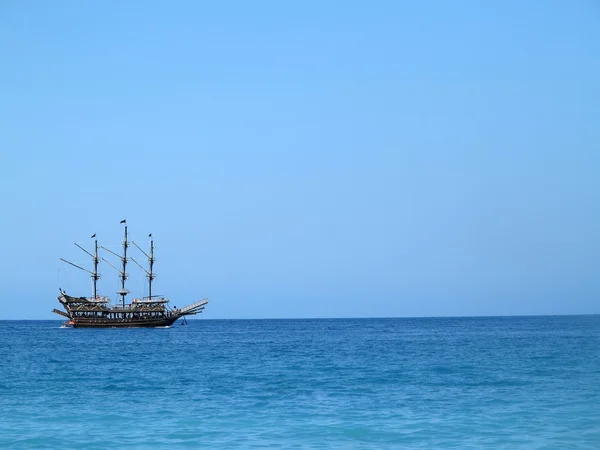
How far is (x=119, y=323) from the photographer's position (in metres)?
126

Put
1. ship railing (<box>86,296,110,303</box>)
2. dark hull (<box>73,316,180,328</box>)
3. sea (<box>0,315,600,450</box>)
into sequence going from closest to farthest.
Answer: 1. sea (<box>0,315,600,450</box>)
2. dark hull (<box>73,316,180,328</box>)
3. ship railing (<box>86,296,110,303</box>)

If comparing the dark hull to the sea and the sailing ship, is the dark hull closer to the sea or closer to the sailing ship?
the sailing ship

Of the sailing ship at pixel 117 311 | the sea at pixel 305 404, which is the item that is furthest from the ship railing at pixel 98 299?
the sea at pixel 305 404

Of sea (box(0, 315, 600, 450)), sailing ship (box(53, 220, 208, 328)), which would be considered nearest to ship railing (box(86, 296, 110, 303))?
sailing ship (box(53, 220, 208, 328))

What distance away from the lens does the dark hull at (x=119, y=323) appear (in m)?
126

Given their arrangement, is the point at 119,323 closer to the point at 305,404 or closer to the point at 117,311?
the point at 117,311

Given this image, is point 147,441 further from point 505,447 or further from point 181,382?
point 181,382

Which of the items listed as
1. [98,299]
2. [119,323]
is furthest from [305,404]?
[98,299]

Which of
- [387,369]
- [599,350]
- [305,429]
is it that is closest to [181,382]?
[387,369]

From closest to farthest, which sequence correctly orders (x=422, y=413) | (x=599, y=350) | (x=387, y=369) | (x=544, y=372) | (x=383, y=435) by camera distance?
(x=383, y=435), (x=422, y=413), (x=544, y=372), (x=387, y=369), (x=599, y=350)

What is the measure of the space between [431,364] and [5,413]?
95.2 feet

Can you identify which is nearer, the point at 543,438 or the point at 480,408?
the point at 543,438

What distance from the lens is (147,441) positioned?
22766 mm

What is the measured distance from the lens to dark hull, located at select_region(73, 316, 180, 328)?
126 metres
